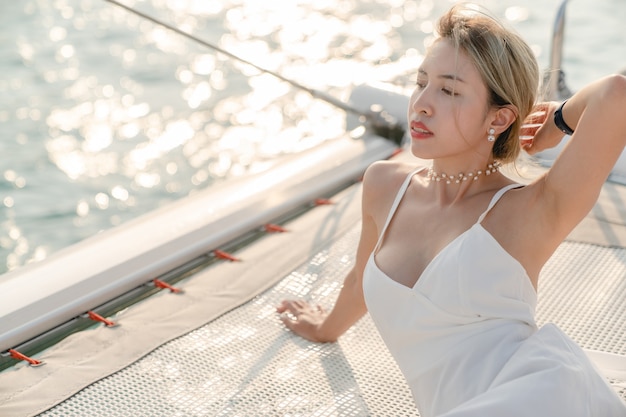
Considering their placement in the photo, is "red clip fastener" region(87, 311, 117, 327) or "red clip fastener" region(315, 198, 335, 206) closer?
"red clip fastener" region(87, 311, 117, 327)

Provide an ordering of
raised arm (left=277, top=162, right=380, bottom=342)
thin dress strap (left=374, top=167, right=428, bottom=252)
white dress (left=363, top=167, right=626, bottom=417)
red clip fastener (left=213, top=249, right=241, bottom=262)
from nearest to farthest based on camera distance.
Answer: white dress (left=363, top=167, right=626, bottom=417), thin dress strap (left=374, top=167, right=428, bottom=252), raised arm (left=277, top=162, right=380, bottom=342), red clip fastener (left=213, top=249, right=241, bottom=262)

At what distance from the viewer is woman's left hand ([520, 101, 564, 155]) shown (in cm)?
168

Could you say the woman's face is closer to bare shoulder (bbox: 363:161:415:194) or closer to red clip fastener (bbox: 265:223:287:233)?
bare shoulder (bbox: 363:161:415:194)

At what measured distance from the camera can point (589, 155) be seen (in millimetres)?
1504

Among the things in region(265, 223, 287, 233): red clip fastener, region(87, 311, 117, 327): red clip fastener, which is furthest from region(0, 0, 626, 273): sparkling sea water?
region(87, 311, 117, 327): red clip fastener

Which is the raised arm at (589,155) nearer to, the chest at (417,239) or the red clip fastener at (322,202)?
the chest at (417,239)

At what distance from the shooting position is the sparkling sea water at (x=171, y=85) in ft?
14.8

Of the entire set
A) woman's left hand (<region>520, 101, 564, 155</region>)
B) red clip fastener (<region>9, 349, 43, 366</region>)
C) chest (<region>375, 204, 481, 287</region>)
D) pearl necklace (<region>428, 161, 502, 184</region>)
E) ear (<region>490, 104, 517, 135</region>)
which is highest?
ear (<region>490, 104, 517, 135</region>)

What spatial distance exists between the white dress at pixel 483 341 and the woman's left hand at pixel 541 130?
0.43 ft

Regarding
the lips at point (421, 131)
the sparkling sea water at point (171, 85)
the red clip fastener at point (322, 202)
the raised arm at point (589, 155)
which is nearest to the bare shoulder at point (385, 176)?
the lips at point (421, 131)

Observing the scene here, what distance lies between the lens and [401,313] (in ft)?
5.45

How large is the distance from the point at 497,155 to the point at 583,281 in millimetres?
822

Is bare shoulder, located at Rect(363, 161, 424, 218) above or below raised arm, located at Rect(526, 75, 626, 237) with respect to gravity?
below

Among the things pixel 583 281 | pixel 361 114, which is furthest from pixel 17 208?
pixel 583 281
